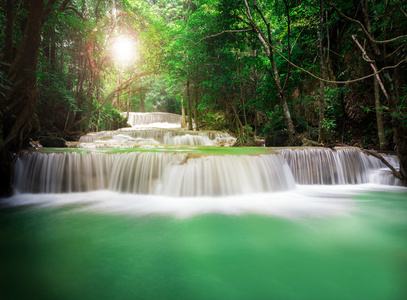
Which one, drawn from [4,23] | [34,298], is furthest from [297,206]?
[4,23]

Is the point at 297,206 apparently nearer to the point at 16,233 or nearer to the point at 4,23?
the point at 16,233

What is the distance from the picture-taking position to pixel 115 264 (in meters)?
2.18

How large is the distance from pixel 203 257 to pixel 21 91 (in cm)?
634

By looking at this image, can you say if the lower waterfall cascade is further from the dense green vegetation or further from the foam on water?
the dense green vegetation

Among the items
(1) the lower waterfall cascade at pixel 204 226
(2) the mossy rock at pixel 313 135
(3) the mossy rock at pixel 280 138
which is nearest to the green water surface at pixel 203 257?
(1) the lower waterfall cascade at pixel 204 226

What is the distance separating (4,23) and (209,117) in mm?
13183

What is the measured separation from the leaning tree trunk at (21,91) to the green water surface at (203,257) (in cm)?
255

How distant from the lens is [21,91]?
5.55 m

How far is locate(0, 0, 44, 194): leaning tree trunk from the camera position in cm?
531

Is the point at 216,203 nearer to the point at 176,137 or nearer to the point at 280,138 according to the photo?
the point at 280,138

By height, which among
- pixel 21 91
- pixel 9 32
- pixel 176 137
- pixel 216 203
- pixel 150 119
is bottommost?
pixel 216 203

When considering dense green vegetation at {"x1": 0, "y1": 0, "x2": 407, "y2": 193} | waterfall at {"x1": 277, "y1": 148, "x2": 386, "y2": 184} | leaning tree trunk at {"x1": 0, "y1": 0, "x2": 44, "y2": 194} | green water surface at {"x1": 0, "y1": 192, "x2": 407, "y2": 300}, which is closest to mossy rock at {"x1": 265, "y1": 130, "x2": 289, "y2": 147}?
dense green vegetation at {"x1": 0, "y1": 0, "x2": 407, "y2": 193}

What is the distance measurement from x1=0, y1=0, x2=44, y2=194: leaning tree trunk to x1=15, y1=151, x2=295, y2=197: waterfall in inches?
18.1

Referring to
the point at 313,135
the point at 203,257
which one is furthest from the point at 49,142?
the point at 313,135
